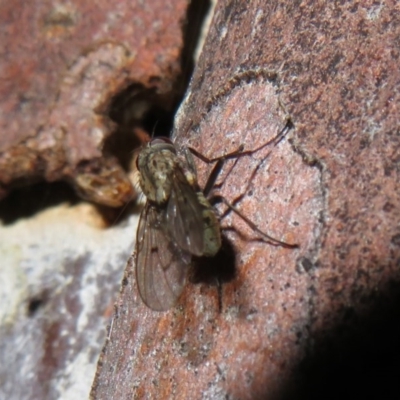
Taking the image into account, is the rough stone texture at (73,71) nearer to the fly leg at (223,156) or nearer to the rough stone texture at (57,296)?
the rough stone texture at (57,296)

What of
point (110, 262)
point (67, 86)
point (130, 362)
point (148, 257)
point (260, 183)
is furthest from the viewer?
point (110, 262)

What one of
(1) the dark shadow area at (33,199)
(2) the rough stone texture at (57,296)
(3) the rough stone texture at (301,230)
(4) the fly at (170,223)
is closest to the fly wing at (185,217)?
(4) the fly at (170,223)

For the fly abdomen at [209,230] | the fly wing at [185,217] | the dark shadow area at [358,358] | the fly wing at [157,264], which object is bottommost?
the fly wing at [157,264]

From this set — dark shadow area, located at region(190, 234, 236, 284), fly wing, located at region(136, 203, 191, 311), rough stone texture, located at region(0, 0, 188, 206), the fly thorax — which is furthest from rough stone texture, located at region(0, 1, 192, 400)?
dark shadow area, located at region(190, 234, 236, 284)

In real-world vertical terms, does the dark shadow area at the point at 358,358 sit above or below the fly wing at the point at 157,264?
above

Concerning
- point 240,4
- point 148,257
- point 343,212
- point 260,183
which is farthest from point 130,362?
point 240,4

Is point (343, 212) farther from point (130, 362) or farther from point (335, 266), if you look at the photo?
point (130, 362)

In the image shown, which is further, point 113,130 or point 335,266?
point 113,130
